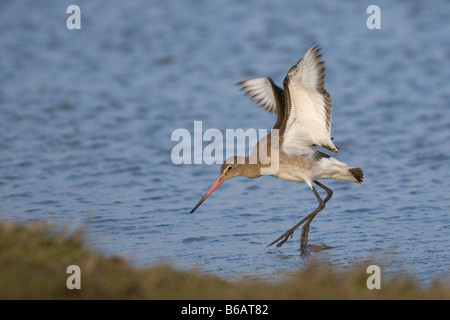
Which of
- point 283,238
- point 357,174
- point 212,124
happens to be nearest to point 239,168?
point 283,238

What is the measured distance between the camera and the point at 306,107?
25.3ft

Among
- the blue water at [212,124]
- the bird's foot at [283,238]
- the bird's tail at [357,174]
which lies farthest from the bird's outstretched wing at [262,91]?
the bird's foot at [283,238]

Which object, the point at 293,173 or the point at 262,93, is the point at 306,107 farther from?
the point at 262,93

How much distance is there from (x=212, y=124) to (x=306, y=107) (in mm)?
4483

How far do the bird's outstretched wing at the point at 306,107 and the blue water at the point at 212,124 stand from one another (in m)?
0.93

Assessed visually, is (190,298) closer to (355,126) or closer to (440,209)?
(440,209)

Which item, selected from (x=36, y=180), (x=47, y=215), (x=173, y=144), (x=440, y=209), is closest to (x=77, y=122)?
(x=173, y=144)

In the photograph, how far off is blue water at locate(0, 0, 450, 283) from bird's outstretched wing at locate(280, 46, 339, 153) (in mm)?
928

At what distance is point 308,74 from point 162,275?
2.88 meters

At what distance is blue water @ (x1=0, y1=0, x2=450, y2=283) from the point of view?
25.4 ft

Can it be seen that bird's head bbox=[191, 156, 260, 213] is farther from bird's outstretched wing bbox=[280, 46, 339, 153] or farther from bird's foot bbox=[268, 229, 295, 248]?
bird's foot bbox=[268, 229, 295, 248]

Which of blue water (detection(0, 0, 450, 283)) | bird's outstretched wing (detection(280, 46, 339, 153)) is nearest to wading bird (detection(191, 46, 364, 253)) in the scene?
bird's outstretched wing (detection(280, 46, 339, 153))

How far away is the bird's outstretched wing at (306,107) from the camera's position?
24.2 ft

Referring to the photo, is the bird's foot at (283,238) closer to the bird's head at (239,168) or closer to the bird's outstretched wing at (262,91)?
the bird's head at (239,168)
